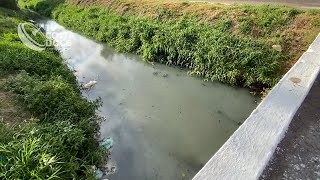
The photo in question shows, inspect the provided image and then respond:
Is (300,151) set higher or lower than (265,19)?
higher

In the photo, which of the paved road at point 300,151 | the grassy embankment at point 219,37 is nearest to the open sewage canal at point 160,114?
the grassy embankment at point 219,37

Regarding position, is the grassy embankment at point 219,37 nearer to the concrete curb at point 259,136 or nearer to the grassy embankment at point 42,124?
the concrete curb at point 259,136

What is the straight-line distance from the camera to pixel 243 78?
8727 millimetres

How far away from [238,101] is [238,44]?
1.99 m

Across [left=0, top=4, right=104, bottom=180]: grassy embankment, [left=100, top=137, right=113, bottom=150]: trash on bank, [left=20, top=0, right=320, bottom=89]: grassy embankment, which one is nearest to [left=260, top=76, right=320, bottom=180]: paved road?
[left=0, top=4, right=104, bottom=180]: grassy embankment

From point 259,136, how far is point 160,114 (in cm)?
407

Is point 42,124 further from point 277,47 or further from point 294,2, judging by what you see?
point 294,2

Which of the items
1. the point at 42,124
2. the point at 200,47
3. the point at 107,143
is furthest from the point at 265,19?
the point at 42,124

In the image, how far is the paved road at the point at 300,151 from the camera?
346 centimetres

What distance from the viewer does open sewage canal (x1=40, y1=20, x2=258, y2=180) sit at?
6.18 m

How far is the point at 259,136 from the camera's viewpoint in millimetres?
3936

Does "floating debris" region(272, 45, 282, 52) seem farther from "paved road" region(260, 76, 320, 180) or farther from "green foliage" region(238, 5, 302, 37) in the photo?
"paved road" region(260, 76, 320, 180)

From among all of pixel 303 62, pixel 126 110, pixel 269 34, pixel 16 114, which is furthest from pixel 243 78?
pixel 16 114

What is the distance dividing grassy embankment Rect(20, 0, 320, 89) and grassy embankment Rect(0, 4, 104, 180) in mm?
3687
